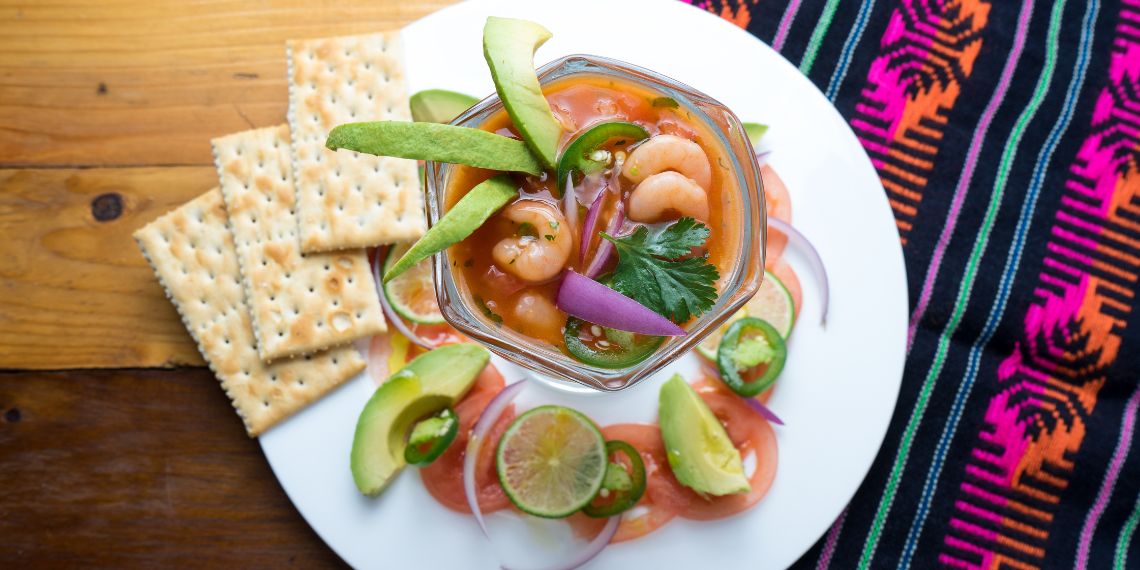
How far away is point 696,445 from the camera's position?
2.45 m

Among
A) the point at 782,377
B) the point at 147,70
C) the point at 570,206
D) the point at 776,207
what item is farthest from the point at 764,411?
the point at 147,70

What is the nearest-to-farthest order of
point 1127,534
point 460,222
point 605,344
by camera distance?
1. point 460,222
2. point 605,344
3. point 1127,534

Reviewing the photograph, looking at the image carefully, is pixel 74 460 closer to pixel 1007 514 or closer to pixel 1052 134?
pixel 1007 514

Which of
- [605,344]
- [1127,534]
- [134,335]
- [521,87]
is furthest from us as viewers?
[1127,534]

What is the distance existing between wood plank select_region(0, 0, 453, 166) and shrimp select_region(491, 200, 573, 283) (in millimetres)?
1156

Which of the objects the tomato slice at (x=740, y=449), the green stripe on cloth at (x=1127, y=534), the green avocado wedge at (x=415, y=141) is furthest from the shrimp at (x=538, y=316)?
the green stripe on cloth at (x=1127, y=534)

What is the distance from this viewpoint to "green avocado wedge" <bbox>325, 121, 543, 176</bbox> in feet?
5.67

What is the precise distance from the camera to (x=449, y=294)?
196 centimetres

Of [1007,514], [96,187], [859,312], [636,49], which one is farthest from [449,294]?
[1007,514]

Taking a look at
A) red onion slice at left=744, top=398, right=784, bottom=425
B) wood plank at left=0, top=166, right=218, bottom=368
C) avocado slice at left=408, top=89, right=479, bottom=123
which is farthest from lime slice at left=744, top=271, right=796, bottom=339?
wood plank at left=0, top=166, right=218, bottom=368

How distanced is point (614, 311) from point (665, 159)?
14.7 inches

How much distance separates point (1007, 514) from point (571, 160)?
2.02 meters

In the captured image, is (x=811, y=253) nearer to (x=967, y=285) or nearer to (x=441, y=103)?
(x=967, y=285)

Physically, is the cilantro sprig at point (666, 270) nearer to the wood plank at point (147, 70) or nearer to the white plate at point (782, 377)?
the white plate at point (782, 377)
